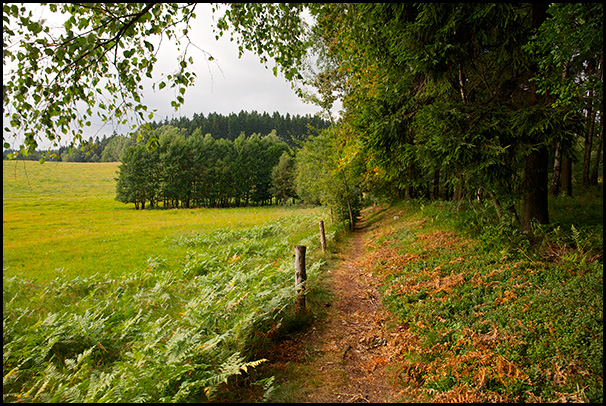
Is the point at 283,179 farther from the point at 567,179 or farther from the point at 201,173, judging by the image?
the point at 567,179

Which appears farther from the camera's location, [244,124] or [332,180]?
[244,124]

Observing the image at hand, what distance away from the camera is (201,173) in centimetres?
5456

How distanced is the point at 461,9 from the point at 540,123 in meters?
2.94

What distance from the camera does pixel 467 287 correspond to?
562 centimetres

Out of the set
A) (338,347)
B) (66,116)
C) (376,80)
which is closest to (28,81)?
(66,116)

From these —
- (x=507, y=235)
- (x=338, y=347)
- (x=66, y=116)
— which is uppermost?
(x=66, y=116)

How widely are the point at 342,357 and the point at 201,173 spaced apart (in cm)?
5447

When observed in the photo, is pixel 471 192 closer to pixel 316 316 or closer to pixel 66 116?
pixel 316 316

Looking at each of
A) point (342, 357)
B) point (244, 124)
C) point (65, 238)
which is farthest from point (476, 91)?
point (244, 124)

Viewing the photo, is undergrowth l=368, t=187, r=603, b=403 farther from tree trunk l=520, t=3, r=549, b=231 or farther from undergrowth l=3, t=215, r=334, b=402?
undergrowth l=3, t=215, r=334, b=402

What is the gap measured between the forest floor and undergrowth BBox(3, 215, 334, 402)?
1.27 ft

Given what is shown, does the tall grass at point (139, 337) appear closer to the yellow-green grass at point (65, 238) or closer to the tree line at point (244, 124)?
the yellow-green grass at point (65, 238)

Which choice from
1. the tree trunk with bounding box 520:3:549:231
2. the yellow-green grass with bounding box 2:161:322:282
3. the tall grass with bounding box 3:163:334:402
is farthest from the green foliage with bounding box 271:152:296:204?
the tree trunk with bounding box 520:3:549:231

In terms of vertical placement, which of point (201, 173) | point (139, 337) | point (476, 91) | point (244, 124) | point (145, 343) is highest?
point (244, 124)
